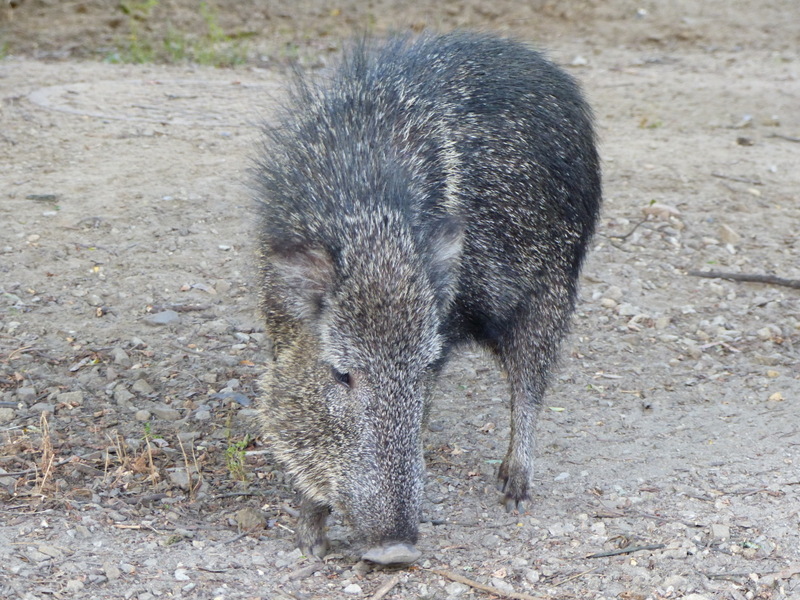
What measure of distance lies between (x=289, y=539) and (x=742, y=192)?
171 inches

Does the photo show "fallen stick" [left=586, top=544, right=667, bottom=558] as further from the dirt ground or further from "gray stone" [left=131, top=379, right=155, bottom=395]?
"gray stone" [left=131, top=379, right=155, bottom=395]

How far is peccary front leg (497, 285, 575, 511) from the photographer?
12.4 feet

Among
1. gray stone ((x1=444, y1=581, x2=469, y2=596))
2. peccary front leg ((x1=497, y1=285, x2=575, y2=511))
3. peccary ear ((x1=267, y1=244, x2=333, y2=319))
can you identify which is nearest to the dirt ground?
gray stone ((x1=444, y1=581, x2=469, y2=596))

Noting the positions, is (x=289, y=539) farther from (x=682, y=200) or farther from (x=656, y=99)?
(x=656, y=99)

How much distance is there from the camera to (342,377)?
2900mm

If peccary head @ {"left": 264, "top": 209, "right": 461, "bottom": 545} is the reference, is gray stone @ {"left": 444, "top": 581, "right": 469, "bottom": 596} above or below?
below

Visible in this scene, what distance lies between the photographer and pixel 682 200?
6227 mm

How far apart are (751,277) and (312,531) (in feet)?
10.8

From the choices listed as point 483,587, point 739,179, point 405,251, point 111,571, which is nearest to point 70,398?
point 111,571

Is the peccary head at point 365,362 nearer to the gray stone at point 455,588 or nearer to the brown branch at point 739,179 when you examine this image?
the gray stone at point 455,588

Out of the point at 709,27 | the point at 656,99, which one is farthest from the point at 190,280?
the point at 709,27

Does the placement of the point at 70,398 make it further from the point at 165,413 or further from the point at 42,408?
the point at 165,413

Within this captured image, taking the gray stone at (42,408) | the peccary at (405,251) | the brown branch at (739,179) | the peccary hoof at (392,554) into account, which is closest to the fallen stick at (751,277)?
the brown branch at (739,179)

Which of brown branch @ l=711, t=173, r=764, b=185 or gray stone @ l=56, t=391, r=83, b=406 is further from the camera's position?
brown branch @ l=711, t=173, r=764, b=185
